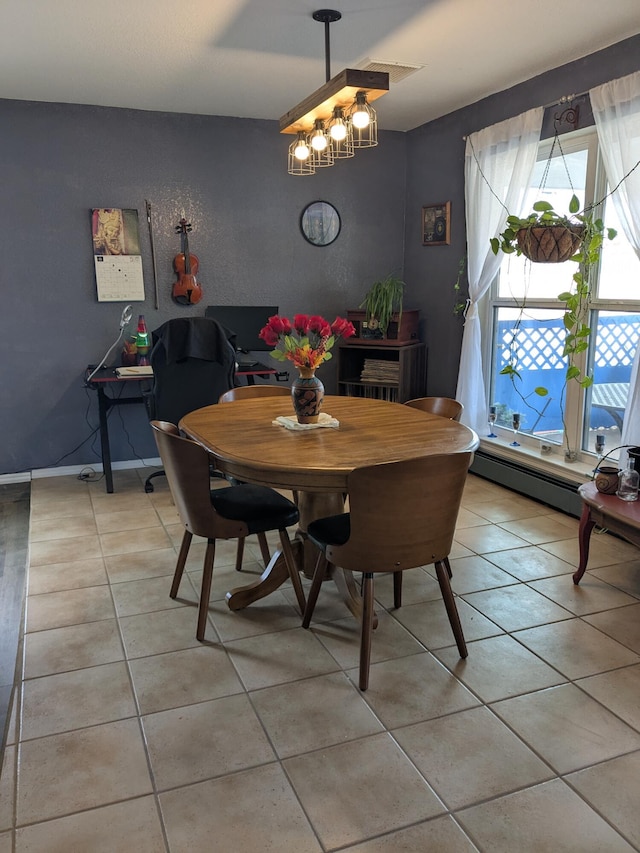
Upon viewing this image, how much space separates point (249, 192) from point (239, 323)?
3.23 ft

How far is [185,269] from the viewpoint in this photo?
475 centimetres

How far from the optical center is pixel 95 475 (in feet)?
15.7

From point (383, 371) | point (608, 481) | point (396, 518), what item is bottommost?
point (608, 481)

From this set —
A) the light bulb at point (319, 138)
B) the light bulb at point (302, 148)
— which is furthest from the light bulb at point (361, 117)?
the light bulb at point (302, 148)

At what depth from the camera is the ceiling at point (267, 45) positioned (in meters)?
2.93

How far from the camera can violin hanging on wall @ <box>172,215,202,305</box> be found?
15.5 feet

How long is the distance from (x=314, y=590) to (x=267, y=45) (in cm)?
267

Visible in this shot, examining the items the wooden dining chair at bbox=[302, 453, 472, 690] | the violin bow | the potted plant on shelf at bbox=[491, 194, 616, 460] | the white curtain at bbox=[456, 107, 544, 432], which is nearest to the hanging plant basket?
the potted plant on shelf at bbox=[491, 194, 616, 460]

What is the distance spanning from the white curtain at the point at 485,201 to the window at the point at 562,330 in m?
0.12

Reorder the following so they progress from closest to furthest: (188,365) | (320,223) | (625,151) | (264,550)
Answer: (264,550) < (625,151) < (188,365) < (320,223)

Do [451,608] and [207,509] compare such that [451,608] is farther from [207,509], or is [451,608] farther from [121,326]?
[121,326]

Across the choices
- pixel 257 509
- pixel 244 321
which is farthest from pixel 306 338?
pixel 244 321

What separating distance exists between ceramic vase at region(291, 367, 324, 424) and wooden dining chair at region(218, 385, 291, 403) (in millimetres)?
863

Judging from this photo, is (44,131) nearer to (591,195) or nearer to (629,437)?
(591,195)
